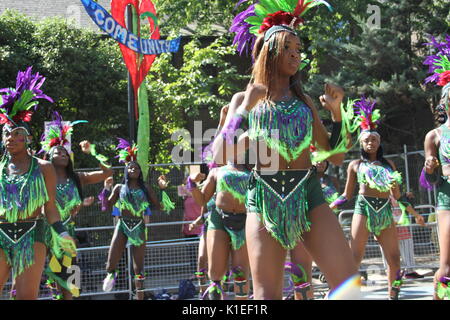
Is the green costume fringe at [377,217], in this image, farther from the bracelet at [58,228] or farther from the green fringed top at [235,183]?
the bracelet at [58,228]

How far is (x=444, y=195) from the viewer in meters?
5.65

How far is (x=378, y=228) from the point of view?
776 centimetres

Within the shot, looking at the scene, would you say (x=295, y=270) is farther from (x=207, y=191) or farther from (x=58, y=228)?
(x=58, y=228)

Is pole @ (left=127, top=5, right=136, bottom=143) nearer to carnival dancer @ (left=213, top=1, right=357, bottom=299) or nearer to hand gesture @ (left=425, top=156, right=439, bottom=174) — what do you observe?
hand gesture @ (left=425, top=156, right=439, bottom=174)

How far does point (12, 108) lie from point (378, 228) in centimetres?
429

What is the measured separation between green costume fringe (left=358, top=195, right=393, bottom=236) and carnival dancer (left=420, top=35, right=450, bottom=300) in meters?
1.73

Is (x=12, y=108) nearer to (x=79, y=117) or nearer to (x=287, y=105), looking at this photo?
(x=287, y=105)

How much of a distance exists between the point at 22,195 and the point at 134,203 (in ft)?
12.9

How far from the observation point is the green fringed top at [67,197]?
8273 mm

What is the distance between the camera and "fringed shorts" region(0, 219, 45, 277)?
5461 mm

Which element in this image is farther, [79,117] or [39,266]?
[79,117]

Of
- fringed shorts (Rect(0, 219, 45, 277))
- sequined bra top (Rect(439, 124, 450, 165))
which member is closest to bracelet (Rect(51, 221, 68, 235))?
fringed shorts (Rect(0, 219, 45, 277))

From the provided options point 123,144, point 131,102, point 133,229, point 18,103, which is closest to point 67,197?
point 133,229
